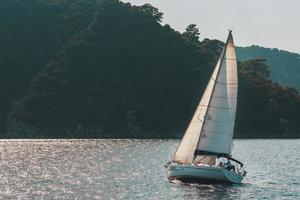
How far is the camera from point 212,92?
6625cm

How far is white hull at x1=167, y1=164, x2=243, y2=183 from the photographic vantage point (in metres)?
63.8

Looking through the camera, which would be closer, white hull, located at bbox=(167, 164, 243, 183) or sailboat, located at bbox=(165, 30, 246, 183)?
white hull, located at bbox=(167, 164, 243, 183)

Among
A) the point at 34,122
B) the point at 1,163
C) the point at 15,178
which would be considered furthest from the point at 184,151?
the point at 34,122

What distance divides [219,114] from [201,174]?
647 centimetres

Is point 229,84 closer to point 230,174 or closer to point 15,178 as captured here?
point 230,174

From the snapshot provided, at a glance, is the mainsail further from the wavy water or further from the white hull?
the wavy water

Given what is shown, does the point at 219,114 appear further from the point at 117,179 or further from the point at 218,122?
the point at 117,179

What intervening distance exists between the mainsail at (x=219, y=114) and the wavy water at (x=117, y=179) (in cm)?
362

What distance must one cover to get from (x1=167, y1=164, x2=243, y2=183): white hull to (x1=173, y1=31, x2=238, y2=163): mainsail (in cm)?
198

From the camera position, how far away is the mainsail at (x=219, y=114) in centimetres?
6612

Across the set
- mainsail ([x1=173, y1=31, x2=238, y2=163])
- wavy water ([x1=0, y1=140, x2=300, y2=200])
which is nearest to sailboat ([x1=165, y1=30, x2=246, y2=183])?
mainsail ([x1=173, y1=31, x2=238, y2=163])

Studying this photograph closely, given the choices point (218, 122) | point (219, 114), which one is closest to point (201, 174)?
point (218, 122)

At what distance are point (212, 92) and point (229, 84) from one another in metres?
1.81

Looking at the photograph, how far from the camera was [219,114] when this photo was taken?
2616 inches
